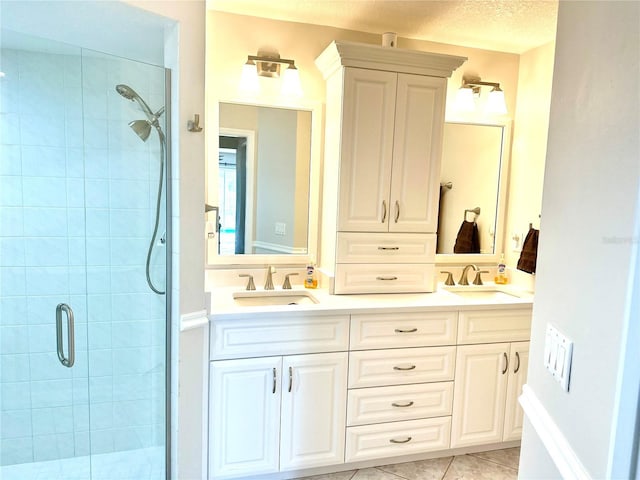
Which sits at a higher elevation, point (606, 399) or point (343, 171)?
point (343, 171)

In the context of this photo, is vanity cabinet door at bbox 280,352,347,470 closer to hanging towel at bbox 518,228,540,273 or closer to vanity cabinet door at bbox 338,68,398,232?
vanity cabinet door at bbox 338,68,398,232

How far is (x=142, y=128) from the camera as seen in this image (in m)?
1.88

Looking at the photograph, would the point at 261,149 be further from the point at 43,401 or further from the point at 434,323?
the point at 43,401

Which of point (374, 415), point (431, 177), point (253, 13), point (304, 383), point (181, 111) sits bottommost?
point (374, 415)

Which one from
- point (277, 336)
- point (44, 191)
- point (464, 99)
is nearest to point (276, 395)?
point (277, 336)

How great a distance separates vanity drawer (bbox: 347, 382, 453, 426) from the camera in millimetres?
2176

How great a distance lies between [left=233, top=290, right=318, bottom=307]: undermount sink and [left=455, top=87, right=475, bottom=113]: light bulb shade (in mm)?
1548

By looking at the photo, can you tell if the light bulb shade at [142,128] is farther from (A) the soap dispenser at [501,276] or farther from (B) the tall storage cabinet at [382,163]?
(A) the soap dispenser at [501,276]

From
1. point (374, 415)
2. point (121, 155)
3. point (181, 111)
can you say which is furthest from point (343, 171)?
point (374, 415)

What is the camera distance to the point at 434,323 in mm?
2238

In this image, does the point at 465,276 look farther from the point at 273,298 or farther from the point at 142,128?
the point at 142,128

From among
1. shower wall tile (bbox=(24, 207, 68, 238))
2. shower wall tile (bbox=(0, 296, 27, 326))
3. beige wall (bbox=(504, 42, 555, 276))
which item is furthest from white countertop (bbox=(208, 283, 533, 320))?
shower wall tile (bbox=(0, 296, 27, 326))

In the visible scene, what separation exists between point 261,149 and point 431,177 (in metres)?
1.01

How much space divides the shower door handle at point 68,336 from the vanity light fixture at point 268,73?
146 centimetres
